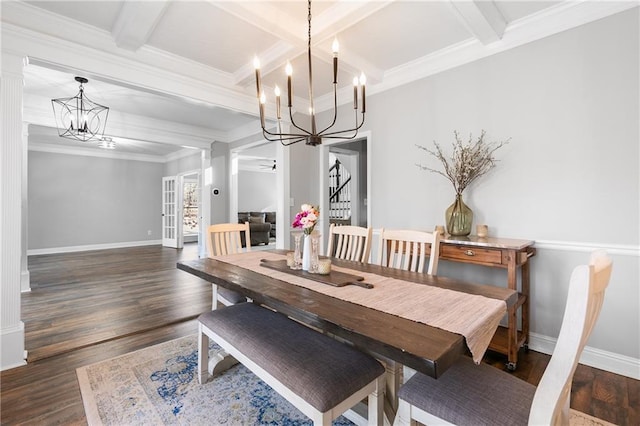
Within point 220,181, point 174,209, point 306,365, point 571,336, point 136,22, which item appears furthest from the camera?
point 174,209

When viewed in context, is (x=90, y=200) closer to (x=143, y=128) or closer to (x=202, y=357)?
(x=143, y=128)

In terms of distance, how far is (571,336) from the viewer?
0.78 metres

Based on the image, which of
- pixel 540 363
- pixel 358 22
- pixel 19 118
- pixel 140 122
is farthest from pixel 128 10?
pixel 540 363

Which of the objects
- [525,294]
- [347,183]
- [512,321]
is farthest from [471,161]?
[347,183]

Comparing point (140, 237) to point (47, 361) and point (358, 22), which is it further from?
point (358, 22)

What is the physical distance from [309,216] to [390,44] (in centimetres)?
186

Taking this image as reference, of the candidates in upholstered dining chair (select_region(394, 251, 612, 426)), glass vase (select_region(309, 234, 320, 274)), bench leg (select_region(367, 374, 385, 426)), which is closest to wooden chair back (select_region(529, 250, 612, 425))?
upholstered dining chair (select_region(394, 251, 612, 426))

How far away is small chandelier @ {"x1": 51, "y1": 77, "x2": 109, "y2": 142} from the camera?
399cm

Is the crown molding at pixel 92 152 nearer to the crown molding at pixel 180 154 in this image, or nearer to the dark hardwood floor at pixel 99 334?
the crown molding at pixel 180 154

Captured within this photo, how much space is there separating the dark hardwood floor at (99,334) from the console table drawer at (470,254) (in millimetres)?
730

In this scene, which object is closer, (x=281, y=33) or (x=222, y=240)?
(x=281, y=33)

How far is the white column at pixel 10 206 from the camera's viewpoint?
2.07m

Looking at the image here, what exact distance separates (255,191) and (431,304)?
986 centimetres

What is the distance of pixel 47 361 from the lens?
7.23 ft
